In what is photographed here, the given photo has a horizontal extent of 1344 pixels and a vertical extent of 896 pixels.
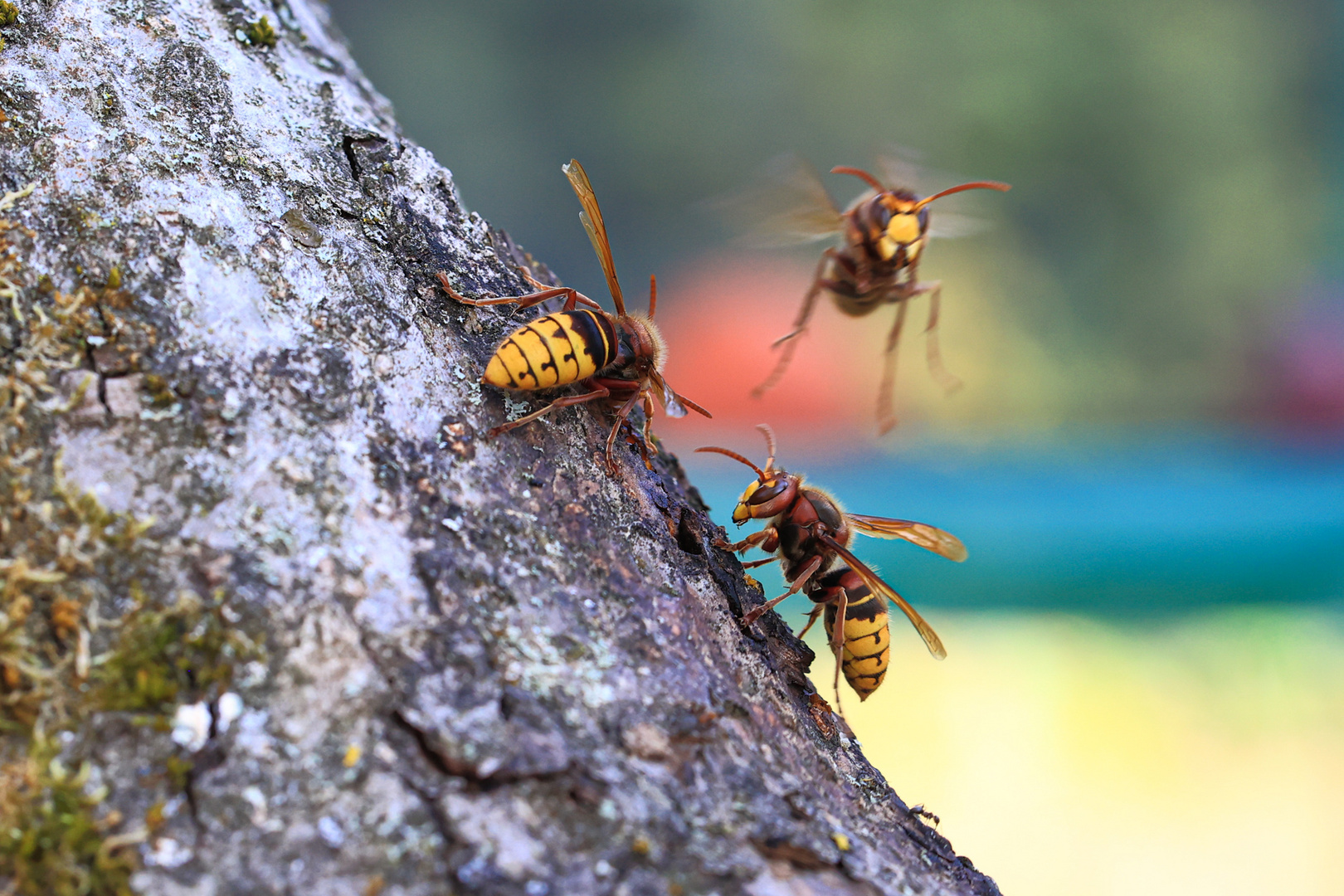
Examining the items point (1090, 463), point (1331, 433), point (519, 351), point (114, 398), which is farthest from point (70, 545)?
point (1331, 433)

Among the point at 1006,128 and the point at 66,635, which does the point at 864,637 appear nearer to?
the point at 66,635

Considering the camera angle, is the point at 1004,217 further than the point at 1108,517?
Yes

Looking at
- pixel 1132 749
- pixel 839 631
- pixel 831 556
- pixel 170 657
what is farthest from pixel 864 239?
pixel 1132 749

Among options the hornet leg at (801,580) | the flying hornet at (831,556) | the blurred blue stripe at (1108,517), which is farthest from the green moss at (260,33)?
the blurred blue stripe at (1108,517)

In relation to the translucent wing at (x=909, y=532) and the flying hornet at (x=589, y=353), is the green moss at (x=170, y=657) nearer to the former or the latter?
the flying hornet at (x=589, y=353)

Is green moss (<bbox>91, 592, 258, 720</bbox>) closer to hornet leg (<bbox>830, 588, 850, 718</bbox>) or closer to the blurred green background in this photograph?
hornet leg (<bbox>830, 588, 850, 718</bbox>)
